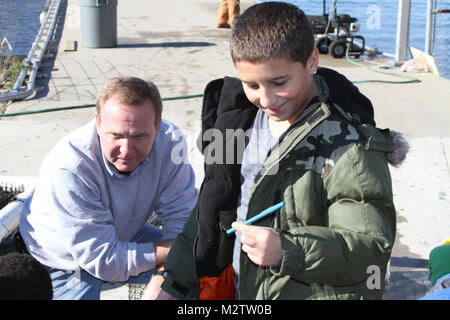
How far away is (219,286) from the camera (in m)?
2.00

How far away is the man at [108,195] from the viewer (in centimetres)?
244

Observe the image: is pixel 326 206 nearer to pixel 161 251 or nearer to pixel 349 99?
pixel 349 99

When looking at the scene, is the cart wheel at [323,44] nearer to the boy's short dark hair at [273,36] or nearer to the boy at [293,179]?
the boy at [293,179]

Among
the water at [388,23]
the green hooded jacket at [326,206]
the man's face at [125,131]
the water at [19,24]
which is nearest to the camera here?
the green hooded jacket at [326,206]

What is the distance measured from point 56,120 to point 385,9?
14.9 m

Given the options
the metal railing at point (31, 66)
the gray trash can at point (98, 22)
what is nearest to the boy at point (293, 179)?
the metal railing at point (31, 66)

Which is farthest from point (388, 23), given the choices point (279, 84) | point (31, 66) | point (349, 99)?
point (279, 84)

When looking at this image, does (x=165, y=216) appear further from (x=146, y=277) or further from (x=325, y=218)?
(x=325, y=218)

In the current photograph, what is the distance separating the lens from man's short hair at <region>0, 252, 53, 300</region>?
6.24ft

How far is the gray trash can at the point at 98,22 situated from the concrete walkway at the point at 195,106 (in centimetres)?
21

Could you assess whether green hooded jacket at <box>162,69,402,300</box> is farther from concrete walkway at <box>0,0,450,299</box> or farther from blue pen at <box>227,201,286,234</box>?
concrete walkway at <box>0,0,450,299</box>

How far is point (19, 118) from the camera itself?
6320 millimetres

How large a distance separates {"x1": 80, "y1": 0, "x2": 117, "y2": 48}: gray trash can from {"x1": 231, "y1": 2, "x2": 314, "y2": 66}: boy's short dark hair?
333 inches
